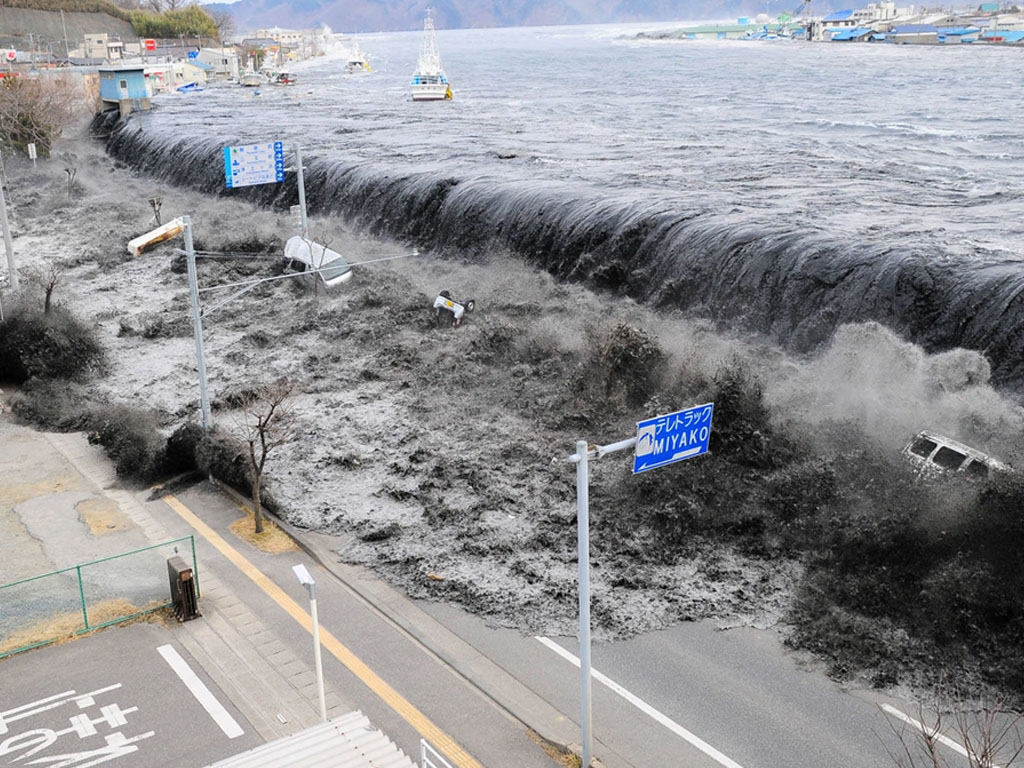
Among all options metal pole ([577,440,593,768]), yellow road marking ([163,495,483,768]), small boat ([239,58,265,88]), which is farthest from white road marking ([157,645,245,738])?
small boat ([239,58,265,88])

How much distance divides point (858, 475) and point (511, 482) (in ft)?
26.2

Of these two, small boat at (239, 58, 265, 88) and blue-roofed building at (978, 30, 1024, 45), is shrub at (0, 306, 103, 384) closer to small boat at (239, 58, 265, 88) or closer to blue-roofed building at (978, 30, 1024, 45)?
small boat at (239, 58, 265, 88)

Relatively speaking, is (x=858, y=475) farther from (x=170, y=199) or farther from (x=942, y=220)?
(x=170, y=199)

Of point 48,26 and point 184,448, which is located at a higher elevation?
point 48,26

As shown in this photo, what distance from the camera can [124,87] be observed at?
81.2 metres

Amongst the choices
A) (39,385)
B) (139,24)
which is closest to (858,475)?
(39,385)

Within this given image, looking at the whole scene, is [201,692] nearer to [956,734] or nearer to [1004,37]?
[956,734]

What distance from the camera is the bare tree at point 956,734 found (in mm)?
14141

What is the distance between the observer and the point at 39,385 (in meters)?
30.3

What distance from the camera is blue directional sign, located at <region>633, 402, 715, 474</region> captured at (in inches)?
484

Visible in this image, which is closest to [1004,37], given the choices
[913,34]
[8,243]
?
[913,34]

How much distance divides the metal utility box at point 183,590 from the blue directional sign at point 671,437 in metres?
9.08

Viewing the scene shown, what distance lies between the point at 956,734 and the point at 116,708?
12.7 m

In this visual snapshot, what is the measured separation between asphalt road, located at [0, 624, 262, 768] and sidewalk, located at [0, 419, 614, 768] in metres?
0.47
